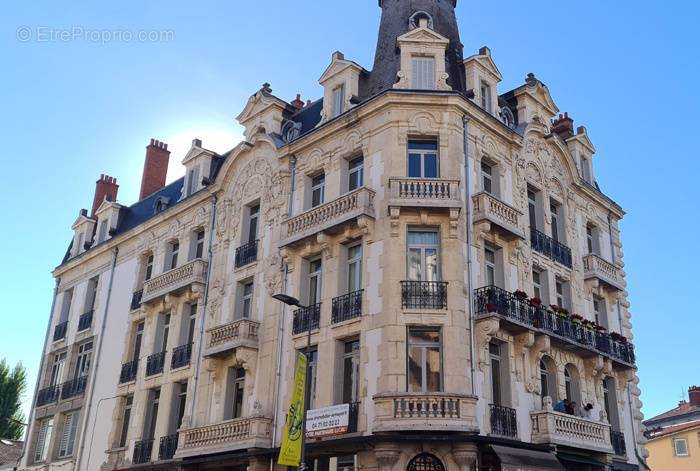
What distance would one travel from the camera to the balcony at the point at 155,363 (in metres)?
26.9

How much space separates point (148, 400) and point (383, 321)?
12.2m

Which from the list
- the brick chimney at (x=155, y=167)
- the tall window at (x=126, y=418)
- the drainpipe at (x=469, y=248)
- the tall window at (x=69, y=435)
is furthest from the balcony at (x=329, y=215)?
the brick chimney at (x=155, y=167)

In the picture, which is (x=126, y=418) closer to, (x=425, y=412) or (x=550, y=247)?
(x=425, y=412)

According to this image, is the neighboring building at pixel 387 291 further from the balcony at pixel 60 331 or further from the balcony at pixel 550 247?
the balcony at pixel 60 331

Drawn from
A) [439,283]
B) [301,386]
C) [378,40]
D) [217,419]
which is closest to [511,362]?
[439,283]

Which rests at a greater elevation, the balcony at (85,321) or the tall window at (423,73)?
the tall window at (423,73)

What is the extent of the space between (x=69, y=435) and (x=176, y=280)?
931 centimetres

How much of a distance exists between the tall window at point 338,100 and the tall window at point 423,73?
2763mm

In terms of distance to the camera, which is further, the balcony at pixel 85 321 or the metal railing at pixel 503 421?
the balcony at pixel 85 321

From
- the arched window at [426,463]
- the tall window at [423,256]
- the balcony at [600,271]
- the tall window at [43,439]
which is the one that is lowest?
the arched window at [426,463]

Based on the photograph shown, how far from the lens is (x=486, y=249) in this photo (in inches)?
846

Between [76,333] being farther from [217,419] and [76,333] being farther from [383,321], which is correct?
[383,321]

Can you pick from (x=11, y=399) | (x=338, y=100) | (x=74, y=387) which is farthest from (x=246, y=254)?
(x=11, y=399)

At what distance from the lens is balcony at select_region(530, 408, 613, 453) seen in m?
19.7
